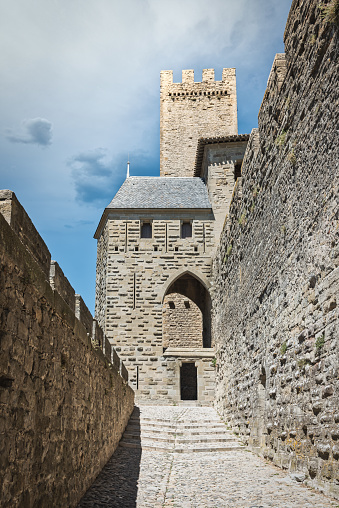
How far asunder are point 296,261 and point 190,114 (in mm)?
25863

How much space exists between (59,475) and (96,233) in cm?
2025

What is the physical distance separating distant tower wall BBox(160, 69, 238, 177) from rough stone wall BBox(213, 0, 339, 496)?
1996 cm

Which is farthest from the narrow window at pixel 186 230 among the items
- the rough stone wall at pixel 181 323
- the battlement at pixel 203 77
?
the battlement at pixel 203 77

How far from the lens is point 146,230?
Answer: 21.5 m

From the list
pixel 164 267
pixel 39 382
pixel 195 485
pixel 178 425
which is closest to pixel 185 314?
pixel 164 267

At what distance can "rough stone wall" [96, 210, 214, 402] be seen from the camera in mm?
19531

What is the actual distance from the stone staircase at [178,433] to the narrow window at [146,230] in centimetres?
831

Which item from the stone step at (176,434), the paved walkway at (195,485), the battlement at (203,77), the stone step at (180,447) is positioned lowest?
the paved walkway at (195,485)

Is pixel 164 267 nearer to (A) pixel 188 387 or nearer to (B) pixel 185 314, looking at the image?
(B) pixel 185 314

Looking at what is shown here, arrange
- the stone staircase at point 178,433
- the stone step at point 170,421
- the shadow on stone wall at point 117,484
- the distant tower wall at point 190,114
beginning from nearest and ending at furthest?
the shadow on stone wall at point 117,484
the stone staircase at point 178,433
the stone step at point 170,421
the distant tower wall at point 190,114

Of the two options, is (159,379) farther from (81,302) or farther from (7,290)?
(7,290)

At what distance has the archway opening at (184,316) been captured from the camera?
959 inches

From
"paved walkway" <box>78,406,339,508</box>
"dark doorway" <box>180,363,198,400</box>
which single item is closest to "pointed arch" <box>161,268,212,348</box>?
"dark doorway" <box>180,363,198,400</box>

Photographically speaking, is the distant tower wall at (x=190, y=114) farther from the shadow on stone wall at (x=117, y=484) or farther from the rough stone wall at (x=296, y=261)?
the shadow on stone wall at (x=117, y=484)
